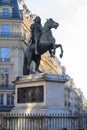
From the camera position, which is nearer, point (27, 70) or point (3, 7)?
point (27, 70)

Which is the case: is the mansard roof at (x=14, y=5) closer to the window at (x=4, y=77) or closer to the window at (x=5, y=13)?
the window at (x=5, y=13)

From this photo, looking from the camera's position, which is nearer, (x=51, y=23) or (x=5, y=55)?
(x=51, y=23)

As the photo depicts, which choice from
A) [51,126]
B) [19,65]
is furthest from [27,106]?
[19,65]

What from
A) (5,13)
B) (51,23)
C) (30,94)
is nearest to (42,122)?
(30,94)

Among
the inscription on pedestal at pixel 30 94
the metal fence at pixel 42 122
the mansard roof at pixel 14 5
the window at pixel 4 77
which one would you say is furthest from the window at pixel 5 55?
the metal fence at pixel 42 122

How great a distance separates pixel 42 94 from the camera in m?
24.0

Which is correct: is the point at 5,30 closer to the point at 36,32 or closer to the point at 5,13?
the point at 5,13

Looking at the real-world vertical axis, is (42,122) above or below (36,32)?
below

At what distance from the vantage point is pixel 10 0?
7994cm

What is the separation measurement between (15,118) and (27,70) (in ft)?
11.5

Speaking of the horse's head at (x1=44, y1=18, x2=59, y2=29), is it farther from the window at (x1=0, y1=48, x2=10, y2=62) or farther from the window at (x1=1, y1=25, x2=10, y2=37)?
the window at (x1=0, y1=48, x2=10, y2=62)

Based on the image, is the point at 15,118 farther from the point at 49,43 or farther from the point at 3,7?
the point at 3,7

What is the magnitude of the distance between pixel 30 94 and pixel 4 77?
51601mm

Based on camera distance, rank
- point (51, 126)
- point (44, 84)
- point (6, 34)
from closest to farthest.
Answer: point (51, 126)
point (44, 84)
point (6, 34)
